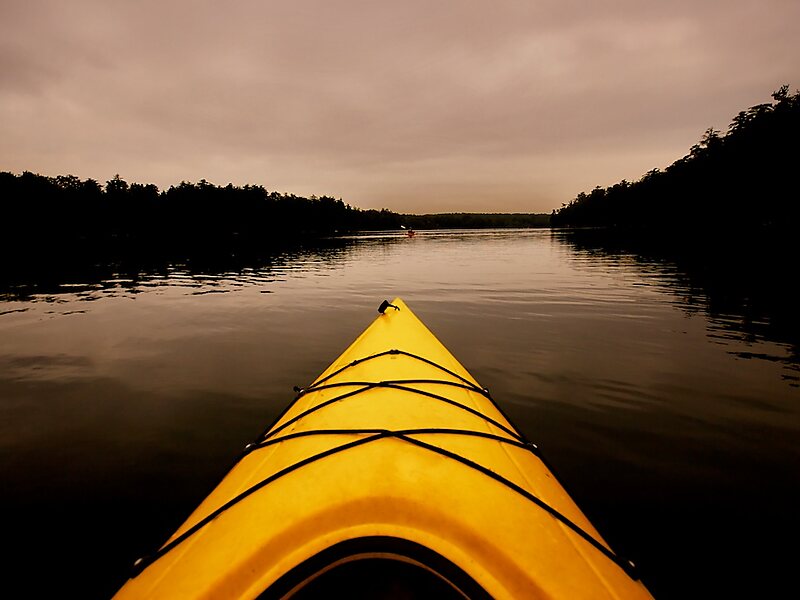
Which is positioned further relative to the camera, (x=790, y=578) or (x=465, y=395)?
(x=465, y=395)

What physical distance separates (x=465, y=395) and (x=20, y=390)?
782 cm

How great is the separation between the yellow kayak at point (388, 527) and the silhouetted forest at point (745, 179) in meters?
59.2

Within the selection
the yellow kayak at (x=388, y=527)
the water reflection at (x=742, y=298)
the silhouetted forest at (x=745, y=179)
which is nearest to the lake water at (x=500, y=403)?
the water reflection at (x=742, y=298)

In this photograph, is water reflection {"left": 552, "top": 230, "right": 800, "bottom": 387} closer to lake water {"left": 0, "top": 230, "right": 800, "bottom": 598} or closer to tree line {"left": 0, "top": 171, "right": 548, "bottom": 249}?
lake water {"left": 0, "top": 230, "right": 800, "bottom": 598}

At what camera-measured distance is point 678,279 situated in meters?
17.8

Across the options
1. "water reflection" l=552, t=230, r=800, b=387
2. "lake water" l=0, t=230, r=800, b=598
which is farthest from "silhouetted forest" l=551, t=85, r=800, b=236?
"lake water" l=0, t=230, r=800, b=598

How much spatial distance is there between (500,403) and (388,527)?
15.1 feet

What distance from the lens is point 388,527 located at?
5.52 feet

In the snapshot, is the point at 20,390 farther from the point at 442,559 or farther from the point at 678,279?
the point at 678,279

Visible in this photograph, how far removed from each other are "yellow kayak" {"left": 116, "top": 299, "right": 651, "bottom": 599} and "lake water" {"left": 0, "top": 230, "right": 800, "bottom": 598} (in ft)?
5.93

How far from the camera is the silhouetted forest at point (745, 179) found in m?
47.7

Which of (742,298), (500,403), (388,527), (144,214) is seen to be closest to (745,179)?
(742,298)

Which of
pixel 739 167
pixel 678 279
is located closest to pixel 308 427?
pixel 678 279

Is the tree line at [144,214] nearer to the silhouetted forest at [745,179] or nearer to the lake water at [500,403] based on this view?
the lake water at [500,403]
